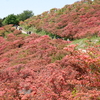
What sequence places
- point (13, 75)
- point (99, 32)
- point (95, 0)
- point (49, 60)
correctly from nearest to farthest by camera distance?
1. point (13, 75)
2. point (49, 60)
3. point (99, 32)
4. point (95, 0)

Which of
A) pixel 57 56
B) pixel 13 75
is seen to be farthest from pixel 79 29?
pixel 13 75

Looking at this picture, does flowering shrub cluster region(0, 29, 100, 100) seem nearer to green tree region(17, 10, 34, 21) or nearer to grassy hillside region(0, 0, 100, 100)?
grassy hillside region(0, 0, 100, 100)

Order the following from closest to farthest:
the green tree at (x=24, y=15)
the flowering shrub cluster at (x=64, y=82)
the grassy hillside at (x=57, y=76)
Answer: the flowering shrub cluster at (x=64, y=82) < the grassy hillside at (x=57, y=76) < the green tree at (x=24, y=15)

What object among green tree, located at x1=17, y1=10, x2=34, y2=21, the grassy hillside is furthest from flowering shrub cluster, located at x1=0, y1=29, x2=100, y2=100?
green tree, located at x1=17, y1=10, x2=34, y2=21

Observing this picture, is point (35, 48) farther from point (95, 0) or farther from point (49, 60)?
point (95, 0)

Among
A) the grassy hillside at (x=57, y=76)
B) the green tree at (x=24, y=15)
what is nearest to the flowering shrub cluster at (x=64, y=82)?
the grassy hillside at (x=57, y=76)

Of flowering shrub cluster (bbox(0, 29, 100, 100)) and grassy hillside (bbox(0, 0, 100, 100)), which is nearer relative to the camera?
flowering shrub cluster (bbox(0, 29, 100, 100))

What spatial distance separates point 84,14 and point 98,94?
19274mm

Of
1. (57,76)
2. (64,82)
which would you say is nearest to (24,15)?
(57,76)

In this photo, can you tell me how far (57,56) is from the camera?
988 cm

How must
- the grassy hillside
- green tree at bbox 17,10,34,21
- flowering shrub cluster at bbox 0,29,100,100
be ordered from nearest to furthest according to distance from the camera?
flowering shrub cluster at bbox 0,29,100,100, the grassy hillside, green tree at bbox 17,10,34,21

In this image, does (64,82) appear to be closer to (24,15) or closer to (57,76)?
(57,76)

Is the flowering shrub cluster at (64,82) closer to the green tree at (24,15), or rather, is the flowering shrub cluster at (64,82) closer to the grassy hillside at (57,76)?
the grassy hillside at (57,76)

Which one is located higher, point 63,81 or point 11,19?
point 11,19
